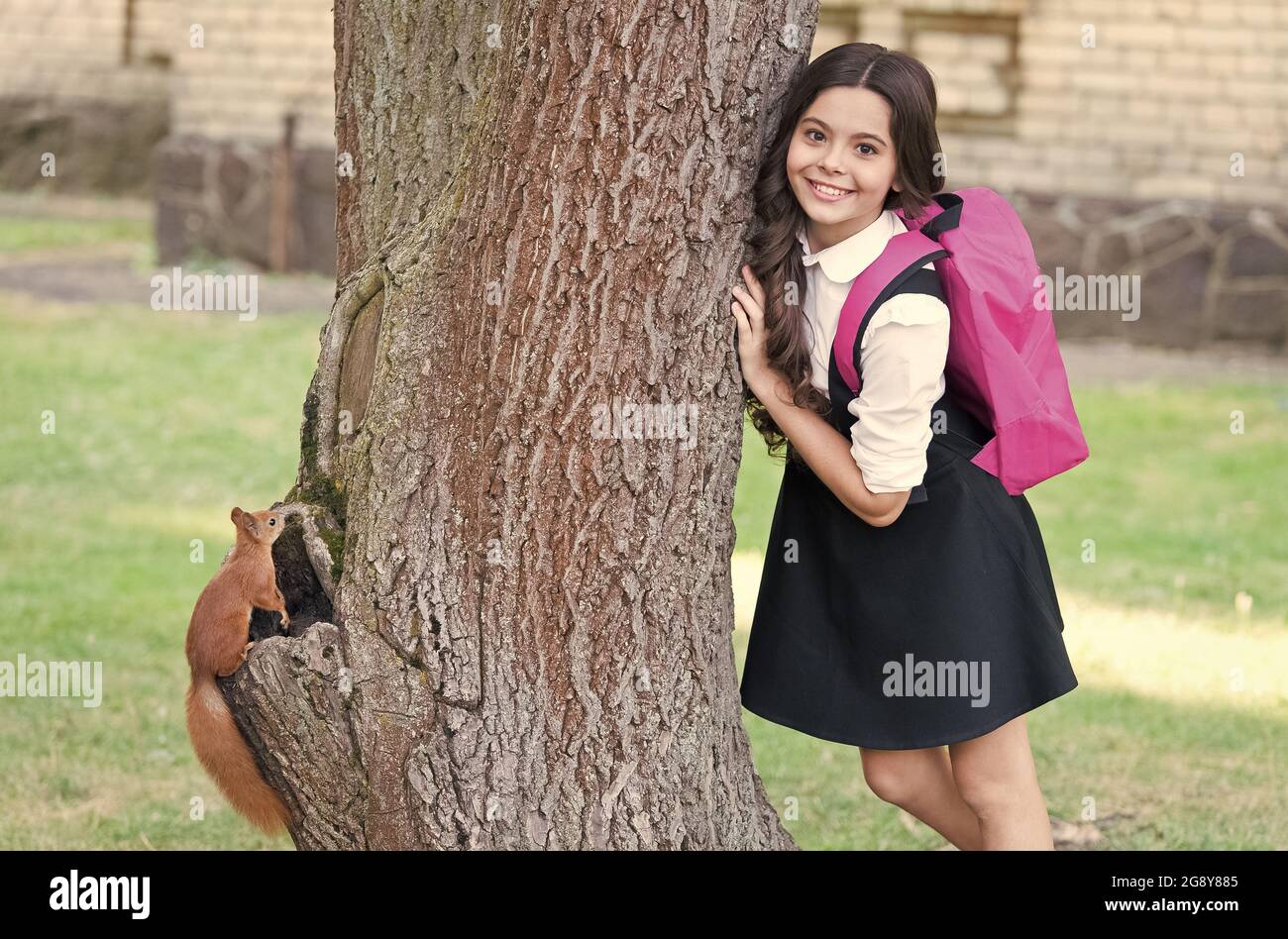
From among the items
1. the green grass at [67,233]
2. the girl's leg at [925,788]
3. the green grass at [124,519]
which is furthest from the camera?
the green grass at [67,233]

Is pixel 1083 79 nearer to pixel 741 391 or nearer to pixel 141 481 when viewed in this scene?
pixel 141 481

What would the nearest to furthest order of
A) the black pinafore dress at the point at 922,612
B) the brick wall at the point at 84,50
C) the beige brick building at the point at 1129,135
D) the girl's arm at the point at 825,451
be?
1. the girl's arm at the point at 825,451
2. the black pinafore dress at the point at 922,612
3. the beige brick building at the point at 1129,135
4. the brick wall at the point at 84,50

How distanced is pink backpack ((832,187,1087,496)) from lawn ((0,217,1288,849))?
149cm

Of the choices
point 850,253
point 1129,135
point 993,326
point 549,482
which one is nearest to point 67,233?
point 1129,135

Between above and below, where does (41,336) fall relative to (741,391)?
below

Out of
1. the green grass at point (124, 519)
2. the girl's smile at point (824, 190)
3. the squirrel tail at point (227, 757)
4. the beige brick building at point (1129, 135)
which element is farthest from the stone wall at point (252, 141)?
the girl's smile at point (824, 190)

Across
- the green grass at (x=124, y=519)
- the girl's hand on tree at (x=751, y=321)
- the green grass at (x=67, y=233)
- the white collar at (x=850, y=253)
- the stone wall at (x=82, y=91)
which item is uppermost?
the stone wall at (x=82, y=91)

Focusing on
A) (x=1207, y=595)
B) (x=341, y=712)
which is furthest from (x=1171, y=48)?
(x=341, y=712)

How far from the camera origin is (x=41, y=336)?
9.47 meters

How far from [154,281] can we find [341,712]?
8.89 m

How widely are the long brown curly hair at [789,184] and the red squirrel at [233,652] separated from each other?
108 cm

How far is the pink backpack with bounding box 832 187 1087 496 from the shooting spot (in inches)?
104

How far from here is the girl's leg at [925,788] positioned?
3.04 m

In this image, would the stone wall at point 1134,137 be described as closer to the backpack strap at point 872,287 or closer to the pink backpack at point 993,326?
the pink backpack at point 993,326
